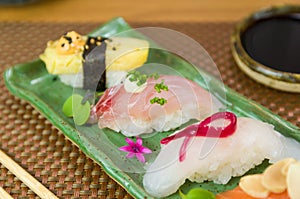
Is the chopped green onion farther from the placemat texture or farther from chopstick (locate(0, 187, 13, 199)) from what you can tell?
chopstick (locate(0, 187, 13, 199))

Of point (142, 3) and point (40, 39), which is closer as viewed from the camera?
point (40, 39)

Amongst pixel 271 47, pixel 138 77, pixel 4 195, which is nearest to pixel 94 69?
pixel 138 77

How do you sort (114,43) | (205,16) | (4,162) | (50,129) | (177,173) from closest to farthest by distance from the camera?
(177,173), (4,162), (50,129), (114,43), (205,16)

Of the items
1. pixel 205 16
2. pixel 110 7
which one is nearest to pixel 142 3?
pixel 110 7

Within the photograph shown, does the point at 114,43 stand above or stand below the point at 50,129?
above

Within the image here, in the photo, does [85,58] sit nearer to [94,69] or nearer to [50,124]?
[94,69]

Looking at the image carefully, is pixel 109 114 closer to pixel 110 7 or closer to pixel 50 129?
pixel 50 129

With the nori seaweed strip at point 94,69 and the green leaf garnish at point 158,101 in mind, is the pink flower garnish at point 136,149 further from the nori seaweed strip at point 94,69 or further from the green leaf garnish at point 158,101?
the nori seaweed strip at point 94,69

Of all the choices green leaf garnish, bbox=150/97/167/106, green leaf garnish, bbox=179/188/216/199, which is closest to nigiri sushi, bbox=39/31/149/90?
green leaf garnish, bbox=150/97/167/106

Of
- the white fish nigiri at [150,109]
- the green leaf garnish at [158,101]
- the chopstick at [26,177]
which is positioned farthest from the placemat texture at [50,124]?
the green leaf garnish at [158,101]

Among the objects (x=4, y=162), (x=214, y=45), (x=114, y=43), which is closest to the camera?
(x=4, y=162)
